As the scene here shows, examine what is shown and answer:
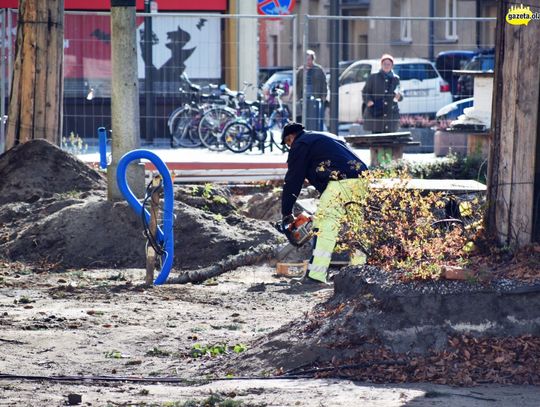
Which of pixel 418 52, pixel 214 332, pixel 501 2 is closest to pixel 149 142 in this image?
pixel 214 332

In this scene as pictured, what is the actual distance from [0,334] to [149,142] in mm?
11846

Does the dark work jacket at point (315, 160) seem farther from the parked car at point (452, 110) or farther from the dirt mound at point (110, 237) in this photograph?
the parked car at point (452, 110)

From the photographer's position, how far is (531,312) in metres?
7.18

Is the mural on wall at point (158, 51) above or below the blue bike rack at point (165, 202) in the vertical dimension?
above

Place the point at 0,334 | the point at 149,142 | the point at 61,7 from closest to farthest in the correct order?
the point at 0,334 → the point at 61,7 → the point at 149,142

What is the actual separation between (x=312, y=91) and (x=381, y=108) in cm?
108

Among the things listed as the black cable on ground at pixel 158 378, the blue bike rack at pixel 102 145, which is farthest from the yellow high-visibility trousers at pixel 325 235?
the blue bike rack at pixel 102 145

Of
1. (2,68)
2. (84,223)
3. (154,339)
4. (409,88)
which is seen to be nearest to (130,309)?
(154,339)

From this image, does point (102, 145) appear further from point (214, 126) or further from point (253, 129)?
point (214, 126)

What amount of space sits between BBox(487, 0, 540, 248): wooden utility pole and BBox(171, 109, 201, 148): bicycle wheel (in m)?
13.6

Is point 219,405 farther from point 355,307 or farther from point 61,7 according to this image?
point 61,7

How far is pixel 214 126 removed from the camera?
22.5 meters

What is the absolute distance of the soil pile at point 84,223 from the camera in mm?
12203

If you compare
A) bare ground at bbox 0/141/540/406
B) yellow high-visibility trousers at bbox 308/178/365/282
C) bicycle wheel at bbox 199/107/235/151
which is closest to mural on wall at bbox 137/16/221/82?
bicycle wheel at bbox 199/107/235/151
